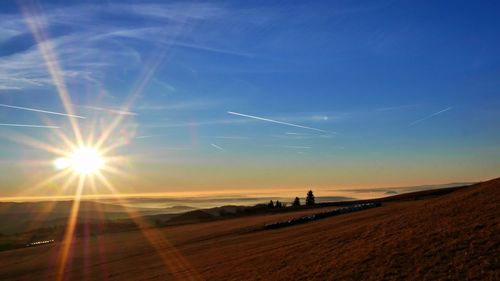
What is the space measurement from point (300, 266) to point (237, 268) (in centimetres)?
529

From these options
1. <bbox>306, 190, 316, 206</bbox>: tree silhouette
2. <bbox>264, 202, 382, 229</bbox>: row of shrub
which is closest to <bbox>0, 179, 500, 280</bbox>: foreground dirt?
<bbox>264, 202, 382, 229</bbox>: row of shrub

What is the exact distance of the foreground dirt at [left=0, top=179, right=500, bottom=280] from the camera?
1870cm

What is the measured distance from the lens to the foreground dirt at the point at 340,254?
18.7m

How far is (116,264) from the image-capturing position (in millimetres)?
41406

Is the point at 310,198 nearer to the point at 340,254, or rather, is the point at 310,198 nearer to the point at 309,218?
the point at 309,218

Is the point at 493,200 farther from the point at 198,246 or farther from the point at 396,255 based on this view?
the point at 198,246

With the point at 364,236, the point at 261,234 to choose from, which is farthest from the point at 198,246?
the point at 364,236

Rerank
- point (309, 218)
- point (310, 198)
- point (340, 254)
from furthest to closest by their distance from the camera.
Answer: point (310, 198) → point (309, 218) → point (340, 254)

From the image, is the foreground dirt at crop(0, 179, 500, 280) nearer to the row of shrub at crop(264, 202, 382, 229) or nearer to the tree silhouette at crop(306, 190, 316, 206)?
the row of shrub at crop(264, 202, 382, 229)

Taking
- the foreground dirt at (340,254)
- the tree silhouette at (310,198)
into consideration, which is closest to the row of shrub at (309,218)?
the foreground dirt at (340,254)

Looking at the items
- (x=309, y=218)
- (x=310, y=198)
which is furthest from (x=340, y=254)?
(x=310, y=198)

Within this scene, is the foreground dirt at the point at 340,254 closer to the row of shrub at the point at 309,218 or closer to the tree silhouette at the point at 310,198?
the row of shrub at the point at 309,218

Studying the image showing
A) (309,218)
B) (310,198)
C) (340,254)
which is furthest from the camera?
(310,198)

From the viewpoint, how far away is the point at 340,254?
24.7m
